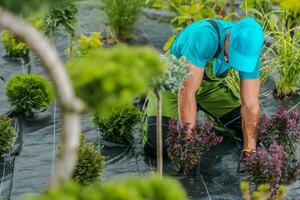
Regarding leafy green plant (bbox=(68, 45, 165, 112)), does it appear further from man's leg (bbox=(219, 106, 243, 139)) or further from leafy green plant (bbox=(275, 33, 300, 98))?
leafy green plant (bbox=(275, 33, 300, 98))

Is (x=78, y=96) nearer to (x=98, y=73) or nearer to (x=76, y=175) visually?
(x=98, y=73)

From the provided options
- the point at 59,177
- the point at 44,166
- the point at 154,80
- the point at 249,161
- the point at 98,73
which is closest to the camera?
the point at 98,73

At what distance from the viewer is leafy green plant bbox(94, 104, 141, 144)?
4.92 m

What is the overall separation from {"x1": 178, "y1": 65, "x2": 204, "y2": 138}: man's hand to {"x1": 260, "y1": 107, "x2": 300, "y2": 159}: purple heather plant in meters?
0.47

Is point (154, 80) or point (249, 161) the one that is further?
point (249, 161)

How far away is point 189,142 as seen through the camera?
4352mm

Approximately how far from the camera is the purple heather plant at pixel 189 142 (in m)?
4.36

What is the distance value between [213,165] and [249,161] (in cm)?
72

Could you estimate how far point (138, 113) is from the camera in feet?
16.3

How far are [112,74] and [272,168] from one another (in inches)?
73.4

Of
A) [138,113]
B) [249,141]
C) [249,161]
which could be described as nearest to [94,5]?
[138,113]

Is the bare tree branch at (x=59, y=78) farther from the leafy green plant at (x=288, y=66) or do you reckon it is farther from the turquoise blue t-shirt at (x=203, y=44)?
the leafy green plant at (x=288, y=66)

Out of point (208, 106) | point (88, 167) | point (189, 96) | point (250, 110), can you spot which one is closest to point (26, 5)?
point (88, 167)

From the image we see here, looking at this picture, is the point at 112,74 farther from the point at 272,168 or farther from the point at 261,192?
the point at 272,168
